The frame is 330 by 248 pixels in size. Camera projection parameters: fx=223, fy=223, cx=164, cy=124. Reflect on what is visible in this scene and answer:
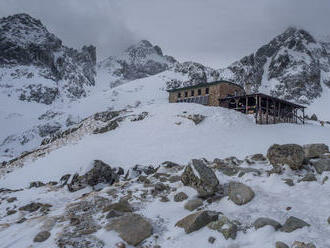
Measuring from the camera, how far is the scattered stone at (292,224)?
17.7 feet

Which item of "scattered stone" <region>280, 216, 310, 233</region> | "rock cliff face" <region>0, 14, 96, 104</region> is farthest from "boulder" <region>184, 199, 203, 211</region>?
"rock cliff face" <region>0, 14, 96, 104</region>

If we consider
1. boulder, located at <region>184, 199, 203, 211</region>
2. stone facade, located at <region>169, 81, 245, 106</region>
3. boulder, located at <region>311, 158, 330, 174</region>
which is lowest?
boulder, located at <region>184, 199, 203, 211</region>

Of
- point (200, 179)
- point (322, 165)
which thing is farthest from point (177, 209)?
point (322, 165)

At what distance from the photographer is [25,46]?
131 meters

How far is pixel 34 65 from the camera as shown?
412 ft

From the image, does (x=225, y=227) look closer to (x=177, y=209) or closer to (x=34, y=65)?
(x=177, y=209)

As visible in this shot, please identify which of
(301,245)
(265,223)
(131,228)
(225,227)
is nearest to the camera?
(301,245)

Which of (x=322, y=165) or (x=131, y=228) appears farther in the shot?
(x=322, y=165)

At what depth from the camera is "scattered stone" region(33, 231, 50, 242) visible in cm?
660

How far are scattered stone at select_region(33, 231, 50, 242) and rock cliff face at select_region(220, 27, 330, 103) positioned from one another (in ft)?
377

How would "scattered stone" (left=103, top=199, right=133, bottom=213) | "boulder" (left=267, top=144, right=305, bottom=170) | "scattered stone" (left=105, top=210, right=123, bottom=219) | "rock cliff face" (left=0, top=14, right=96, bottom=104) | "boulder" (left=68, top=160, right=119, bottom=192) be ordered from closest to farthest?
"scattered stone" (left=105, top=210, right=123, bottom=219) → "scattered stone" (left=103, top=199, right=133, bottom=213) → "boulder" (left=267, top=144, right=305, bottom=170) → "boulder" (left=68, top=160, right=119, bottom=192) → "rock cliff face" (left=0, top=14, right=96, bottom=104)

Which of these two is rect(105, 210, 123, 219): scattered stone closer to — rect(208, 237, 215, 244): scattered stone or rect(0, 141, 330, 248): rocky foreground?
rect(0, 141, 330, 248): rocky foreground

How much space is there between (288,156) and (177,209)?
5.18 metres

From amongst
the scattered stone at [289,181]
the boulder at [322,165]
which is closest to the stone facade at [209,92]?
the boulder at [322,165]
